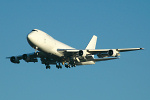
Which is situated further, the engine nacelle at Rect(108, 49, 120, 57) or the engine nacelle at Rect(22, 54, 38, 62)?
the engine nacelle at Rect(22, 54, 38, 62)

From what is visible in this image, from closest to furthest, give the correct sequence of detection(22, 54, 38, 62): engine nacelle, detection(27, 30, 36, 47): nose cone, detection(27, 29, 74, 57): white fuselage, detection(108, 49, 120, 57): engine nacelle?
detection(27, 30, 36, 47): nose cone
detection(27, 29, 74, 57): white fuselage
detection(108, 49, 120, 57): engine nacelle
detection(22, 54, 38, 62): engine nacelle

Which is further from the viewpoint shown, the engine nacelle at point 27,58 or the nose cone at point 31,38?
the engine nacelle at point 27,58

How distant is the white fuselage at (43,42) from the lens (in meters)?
61.3

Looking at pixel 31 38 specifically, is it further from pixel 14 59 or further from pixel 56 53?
pixel 14 59

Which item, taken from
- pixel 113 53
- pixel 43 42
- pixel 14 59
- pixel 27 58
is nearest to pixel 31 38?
pixel 43 42

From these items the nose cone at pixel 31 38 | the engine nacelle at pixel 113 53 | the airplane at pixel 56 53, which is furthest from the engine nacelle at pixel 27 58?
the engine nacelle at pixel 113 53

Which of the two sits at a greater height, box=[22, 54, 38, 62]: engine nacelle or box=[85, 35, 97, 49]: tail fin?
box=[85, 35, 97, 49]: tail fin

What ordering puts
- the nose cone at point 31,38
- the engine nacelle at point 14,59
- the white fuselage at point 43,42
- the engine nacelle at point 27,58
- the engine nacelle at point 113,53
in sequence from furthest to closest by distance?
the engine nacelle at point 14,59 < the engine nacelle at point 27,58 < the engine nacelle at point 113,53 < the white fuselage at point 43,42 < the nose cone at point 31,38

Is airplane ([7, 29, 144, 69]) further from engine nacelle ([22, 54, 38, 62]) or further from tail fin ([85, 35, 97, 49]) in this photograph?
tail fin ([85, 35, 97, 49])

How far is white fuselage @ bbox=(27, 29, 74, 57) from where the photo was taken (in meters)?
61.3

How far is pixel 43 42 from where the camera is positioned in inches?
2447

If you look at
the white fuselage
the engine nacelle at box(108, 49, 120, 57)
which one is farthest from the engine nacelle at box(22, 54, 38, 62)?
the engine nacelle at box(108, 49, 120, 57)

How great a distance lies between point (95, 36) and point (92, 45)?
13.0 feet

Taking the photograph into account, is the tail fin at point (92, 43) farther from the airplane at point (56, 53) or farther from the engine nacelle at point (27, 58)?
the engine nacelle at point (27, 58)
